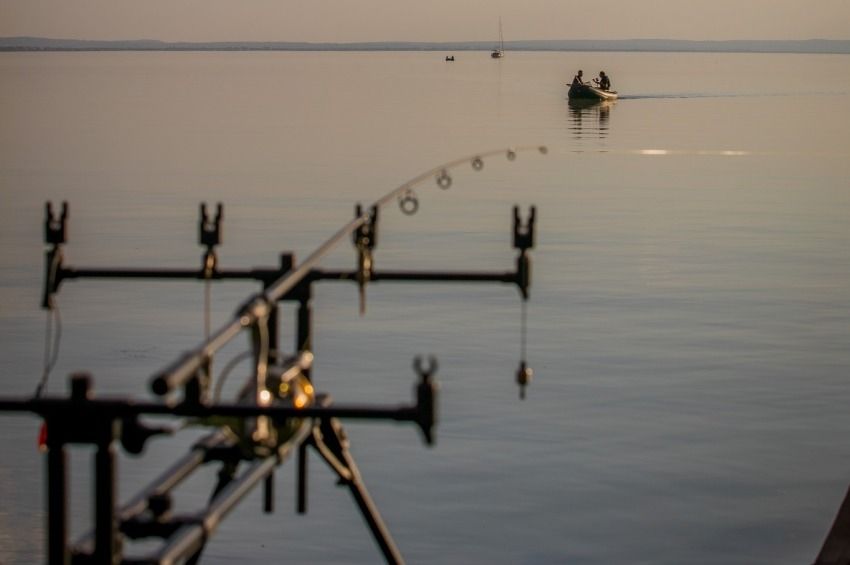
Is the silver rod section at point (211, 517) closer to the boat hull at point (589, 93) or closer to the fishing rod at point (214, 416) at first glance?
the fishing rod at point (214, 416)

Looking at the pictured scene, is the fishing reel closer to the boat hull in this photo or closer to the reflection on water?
the reflection on water

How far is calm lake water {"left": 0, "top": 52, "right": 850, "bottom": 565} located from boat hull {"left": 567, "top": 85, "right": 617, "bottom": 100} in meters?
45.5

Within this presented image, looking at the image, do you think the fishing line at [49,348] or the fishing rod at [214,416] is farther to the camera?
the fishing line at [49,348]

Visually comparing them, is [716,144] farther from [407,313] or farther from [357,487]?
[357,487]

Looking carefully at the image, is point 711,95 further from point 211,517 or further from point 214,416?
point 214,416

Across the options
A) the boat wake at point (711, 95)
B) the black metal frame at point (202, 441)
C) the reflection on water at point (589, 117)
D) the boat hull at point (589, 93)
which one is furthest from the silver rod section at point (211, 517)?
the boat wake at point (711, 95)

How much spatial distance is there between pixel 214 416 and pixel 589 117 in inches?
3230

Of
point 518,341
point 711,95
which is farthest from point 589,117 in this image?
point 518,341

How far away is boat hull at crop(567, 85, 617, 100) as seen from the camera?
99.0 metres

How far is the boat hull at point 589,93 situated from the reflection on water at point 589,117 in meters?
0.47

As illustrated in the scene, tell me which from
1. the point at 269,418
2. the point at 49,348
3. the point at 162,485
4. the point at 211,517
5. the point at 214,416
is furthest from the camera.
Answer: the point at 49,348

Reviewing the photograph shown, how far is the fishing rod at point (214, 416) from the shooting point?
5.82m

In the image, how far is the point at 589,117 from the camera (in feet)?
287

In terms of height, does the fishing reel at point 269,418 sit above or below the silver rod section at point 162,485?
above
